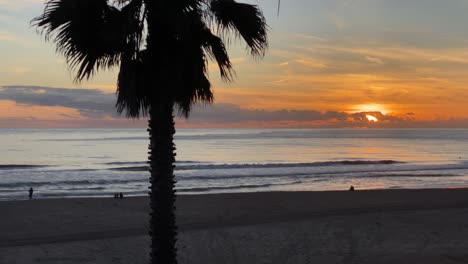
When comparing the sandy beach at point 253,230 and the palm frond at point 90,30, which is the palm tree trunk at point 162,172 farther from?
the sandy beach at point 253,230

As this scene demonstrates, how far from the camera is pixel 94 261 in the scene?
12.4 m

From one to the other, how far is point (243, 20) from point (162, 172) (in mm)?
2267

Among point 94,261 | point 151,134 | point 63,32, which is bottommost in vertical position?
point 94,261

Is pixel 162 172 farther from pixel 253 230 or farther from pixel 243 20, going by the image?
pixel 253 230

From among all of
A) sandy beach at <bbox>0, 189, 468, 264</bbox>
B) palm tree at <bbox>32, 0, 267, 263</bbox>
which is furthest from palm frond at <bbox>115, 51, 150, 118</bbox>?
sandy beach at <bbox>0, 189, 468, 264</bbox>

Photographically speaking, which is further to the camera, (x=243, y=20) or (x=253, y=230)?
(x=253, y=230)

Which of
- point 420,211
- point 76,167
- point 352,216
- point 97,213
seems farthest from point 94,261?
point 76,167

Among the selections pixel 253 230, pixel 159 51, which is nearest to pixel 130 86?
pixel 159 51

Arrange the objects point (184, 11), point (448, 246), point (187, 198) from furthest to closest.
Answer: point (187, 198), point (448, 246), point (184, 11)

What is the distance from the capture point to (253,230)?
15961mm

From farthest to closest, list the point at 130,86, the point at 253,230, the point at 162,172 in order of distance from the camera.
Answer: the point at 253,230, the point at 162,172, the point at 130,86

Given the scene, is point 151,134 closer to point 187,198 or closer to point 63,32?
point 63,32

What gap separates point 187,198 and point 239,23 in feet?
60.7

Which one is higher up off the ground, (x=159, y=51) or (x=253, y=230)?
(x=159, y=51)
